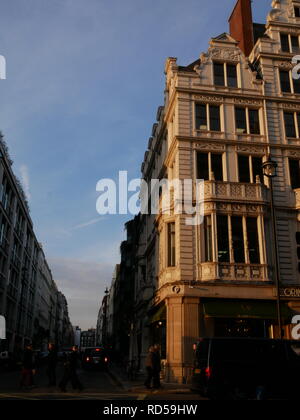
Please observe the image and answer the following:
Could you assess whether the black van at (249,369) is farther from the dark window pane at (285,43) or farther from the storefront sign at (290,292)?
the dark window pane at (285,43)

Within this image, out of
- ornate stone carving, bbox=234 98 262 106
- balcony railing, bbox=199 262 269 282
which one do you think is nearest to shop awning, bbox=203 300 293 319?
balcony railing, bbox=199 262 269 282

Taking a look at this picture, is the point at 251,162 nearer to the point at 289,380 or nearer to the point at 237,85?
the point at 237,85

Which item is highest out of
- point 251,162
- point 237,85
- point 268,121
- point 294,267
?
point 237,85

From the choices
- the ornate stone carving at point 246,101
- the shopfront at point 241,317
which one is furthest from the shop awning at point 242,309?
the ornate stone carving at point 246,101

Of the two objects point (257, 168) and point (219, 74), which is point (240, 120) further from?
point (219, 74)

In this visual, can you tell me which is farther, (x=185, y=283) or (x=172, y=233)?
(x=172, y=233)

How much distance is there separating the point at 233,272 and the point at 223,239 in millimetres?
1901

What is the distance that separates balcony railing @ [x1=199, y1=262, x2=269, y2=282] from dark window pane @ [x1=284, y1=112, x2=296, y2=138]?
929cm

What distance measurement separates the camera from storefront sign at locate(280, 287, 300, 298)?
22.6m

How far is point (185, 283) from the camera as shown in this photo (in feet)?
72.2

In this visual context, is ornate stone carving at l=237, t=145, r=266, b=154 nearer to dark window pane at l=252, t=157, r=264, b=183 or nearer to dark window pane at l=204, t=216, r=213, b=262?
dark window pane at l=252, t=157, r=264, b=183

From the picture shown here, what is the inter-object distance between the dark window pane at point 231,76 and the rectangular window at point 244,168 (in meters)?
5.27
